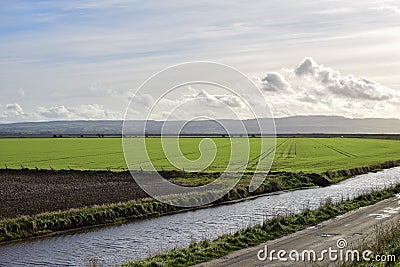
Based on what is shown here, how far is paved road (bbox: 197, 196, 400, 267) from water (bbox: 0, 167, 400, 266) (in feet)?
13.3

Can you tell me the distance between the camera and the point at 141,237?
25094mm

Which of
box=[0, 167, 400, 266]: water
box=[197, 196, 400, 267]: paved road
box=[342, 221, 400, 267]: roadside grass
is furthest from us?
box=[0, 167, 400, 266]: water

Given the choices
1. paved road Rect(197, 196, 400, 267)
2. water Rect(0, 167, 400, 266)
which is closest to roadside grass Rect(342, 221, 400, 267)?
paved road Rect(197, 196, 400, 267)

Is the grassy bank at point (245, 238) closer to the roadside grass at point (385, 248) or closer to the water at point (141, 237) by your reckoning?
the water at point (141, 237)

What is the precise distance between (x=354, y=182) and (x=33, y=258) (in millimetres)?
32854

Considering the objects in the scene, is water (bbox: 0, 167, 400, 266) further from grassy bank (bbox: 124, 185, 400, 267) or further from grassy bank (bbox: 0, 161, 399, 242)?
grassy bank (bbox: 124, 185, 400, 267)

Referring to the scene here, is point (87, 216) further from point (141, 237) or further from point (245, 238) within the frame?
point (245, 238)

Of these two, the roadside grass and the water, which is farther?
the water

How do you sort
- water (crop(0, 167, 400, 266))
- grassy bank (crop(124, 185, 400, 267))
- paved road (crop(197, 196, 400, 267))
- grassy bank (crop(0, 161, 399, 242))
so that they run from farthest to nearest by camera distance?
1. grassy bank (crop(0, 161, 399, 242))
2. water (crop(0, 167, 400, 266))
3. grassy bank (crop(124, 185, 400, 267))
4. paved road (crop(197, 196, 400, 267))

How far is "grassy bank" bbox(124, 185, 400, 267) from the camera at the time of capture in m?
18.3

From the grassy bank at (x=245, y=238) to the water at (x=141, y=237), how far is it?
232cm

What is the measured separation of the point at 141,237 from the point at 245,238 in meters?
5.97

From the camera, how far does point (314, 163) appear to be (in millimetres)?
61312

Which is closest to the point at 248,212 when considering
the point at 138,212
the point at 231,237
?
the point at 138,212
